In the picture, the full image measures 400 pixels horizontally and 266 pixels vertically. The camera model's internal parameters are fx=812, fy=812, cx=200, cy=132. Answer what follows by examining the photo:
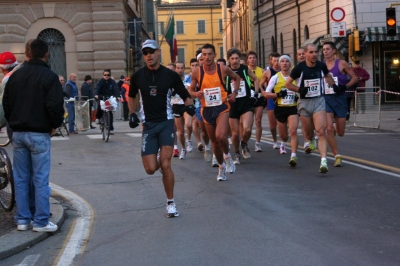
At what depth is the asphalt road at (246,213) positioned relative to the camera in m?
6.69

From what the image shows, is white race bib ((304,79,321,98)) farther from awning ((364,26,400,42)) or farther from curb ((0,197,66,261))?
awning ((364,26,400,42))

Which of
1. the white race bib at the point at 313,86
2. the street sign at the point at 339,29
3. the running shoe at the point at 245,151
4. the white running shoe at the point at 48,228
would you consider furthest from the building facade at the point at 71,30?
the white running shoe at the point at 48,228

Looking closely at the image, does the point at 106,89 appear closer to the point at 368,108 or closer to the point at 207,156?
the point at 368,108

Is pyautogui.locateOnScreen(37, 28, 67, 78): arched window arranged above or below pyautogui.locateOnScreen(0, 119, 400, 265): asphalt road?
above

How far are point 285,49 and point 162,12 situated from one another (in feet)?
203

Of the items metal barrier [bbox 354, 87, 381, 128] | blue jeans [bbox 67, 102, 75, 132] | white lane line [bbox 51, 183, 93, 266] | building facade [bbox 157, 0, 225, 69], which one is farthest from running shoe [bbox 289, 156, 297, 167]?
building facade [bbox 157, 0, 225, 69]

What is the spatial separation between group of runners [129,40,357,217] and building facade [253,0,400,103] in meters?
14.3

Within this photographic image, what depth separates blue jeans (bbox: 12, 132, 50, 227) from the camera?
7.96 m

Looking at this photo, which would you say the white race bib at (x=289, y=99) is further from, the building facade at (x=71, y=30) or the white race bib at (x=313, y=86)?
the building facade at (x=71, y=30)

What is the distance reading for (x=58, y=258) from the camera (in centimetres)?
684

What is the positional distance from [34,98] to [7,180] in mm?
1484

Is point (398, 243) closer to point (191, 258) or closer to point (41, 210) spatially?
point (191, 258)

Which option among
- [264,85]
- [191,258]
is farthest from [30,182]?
[264,85]

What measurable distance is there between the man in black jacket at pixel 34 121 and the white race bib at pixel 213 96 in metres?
3.70
